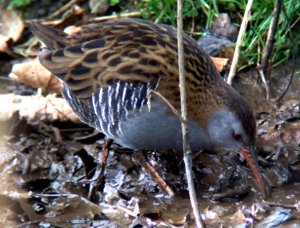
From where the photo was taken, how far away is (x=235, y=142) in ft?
17.6

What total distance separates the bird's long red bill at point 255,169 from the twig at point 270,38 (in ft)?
3.68

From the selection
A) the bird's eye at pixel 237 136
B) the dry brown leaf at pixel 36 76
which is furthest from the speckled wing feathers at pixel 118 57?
the dry brown leaf at pixel 36 76

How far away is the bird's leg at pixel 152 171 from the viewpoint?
18.1 ft

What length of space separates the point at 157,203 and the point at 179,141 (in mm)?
440

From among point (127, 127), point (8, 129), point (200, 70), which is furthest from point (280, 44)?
point (8, 129)

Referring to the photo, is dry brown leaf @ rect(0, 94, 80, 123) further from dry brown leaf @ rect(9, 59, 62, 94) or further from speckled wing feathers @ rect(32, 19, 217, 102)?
speckled wing feathers @ rect(32, 19, 217, 102)

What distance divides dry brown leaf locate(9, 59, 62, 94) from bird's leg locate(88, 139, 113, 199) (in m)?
0.98

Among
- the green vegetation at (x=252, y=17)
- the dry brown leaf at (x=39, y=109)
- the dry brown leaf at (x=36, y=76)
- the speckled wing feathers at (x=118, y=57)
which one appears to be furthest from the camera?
the dry brown leaf at (x=36, y=76)

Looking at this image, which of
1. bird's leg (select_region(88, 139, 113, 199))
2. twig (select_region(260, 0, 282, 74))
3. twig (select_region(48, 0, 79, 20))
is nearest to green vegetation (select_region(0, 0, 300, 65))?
twig (select_region(260, 0, 282, 74))

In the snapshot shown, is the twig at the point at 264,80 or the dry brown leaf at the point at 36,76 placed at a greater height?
the twig at the point at 264,80

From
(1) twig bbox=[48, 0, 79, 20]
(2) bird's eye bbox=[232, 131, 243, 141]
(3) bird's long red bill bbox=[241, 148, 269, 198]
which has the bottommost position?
(3) bird's long red bill bbox=[241, 148, 269, 198]

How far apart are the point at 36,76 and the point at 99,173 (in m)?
1.29

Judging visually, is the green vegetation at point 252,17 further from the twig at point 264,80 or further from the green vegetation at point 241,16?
the twig at point 264,80

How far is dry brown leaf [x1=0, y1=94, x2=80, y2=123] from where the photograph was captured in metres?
6.34
